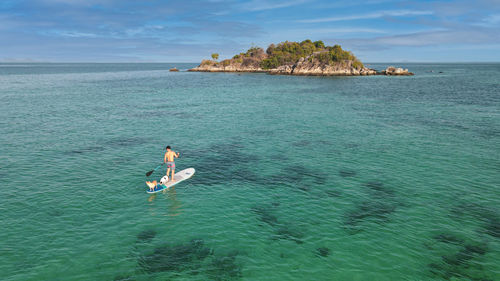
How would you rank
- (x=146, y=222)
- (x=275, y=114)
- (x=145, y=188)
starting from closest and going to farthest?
(x=146, y=222)
(x=145, y=188)
(x=275, y=114)

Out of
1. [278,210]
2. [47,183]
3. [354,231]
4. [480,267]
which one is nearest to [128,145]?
[47,183]

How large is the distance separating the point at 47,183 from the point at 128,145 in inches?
430

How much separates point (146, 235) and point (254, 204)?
24.5 feet

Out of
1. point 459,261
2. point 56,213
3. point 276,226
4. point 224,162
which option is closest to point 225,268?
point 276,226

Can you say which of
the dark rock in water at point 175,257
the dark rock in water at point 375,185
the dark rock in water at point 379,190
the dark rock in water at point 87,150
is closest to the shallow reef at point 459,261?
the dark rock in water at point 379,190

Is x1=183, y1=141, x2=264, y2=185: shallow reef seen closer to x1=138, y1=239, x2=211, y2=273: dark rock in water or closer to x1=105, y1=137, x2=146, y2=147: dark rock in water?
x1=105, y1=137, x2=146, y2=147: dark rock in water

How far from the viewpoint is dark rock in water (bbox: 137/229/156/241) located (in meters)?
16.4

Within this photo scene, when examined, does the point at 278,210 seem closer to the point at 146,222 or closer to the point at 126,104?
the point at 146,222

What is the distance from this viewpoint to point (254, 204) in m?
20.5

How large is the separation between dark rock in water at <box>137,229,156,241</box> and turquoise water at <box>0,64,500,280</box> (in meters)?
0.10

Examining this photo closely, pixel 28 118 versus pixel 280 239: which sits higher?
pixel 28 118

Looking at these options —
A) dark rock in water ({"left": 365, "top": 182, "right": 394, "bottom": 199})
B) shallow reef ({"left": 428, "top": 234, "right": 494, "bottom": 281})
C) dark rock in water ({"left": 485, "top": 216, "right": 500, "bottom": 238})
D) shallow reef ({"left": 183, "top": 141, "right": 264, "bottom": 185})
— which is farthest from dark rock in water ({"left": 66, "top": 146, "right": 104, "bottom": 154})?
dark rock in water ({"left": 485, "top": 216, "right": 500, "bottom": 238})

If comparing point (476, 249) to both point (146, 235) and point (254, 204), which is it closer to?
point (254, 204)

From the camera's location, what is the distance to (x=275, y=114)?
2119 inches
